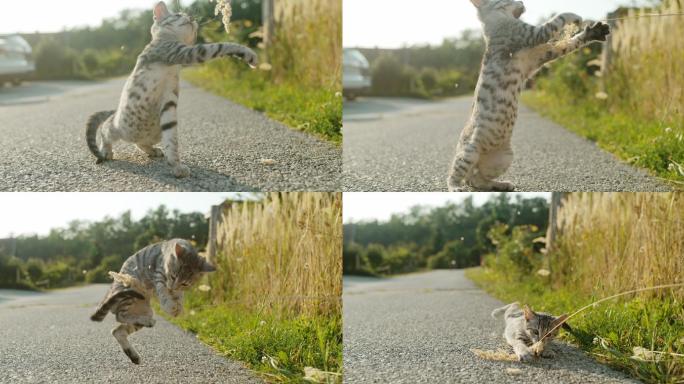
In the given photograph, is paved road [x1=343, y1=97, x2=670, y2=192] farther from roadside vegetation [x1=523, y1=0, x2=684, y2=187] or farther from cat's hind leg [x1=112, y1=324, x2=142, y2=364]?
cat's hind leg [x1=112, y1=324, x2=142, y2=364]

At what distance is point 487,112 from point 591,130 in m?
2.39

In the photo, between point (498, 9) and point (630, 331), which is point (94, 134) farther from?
point (630, 331)

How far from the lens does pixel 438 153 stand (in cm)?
468

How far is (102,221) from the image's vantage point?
3652mm

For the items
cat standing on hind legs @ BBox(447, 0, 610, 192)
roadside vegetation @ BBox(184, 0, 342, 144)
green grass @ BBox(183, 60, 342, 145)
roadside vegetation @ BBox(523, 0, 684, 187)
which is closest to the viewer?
cat standing on hind legs @ BBox(447, 0, 610, 192)

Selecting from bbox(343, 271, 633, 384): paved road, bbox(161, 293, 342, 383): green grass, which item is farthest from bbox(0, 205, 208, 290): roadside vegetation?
bbox(343, 271, 633, 384): paved road

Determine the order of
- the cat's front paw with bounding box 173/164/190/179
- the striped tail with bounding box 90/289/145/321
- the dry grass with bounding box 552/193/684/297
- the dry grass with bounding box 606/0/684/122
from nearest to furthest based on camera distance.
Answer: the striped tail with bounding box 90/289/145/321
the cat's front paw with bounding box 173/164/190/179
the dry grass with bounding box 552/193/684/297
the dry grass with bounding box 606/0/684/122

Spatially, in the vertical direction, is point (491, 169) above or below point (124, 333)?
above

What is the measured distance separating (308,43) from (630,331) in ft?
10.2

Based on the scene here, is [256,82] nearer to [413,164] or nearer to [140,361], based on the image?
[413,164]

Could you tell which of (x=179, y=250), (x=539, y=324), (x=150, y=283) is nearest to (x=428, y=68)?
(x=539, y=324)

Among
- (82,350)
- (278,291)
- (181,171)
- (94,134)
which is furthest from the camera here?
(278,291)

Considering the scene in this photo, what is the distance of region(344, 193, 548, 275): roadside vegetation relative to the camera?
13.9ft

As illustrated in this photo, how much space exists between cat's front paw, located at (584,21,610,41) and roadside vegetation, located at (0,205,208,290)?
237cm
